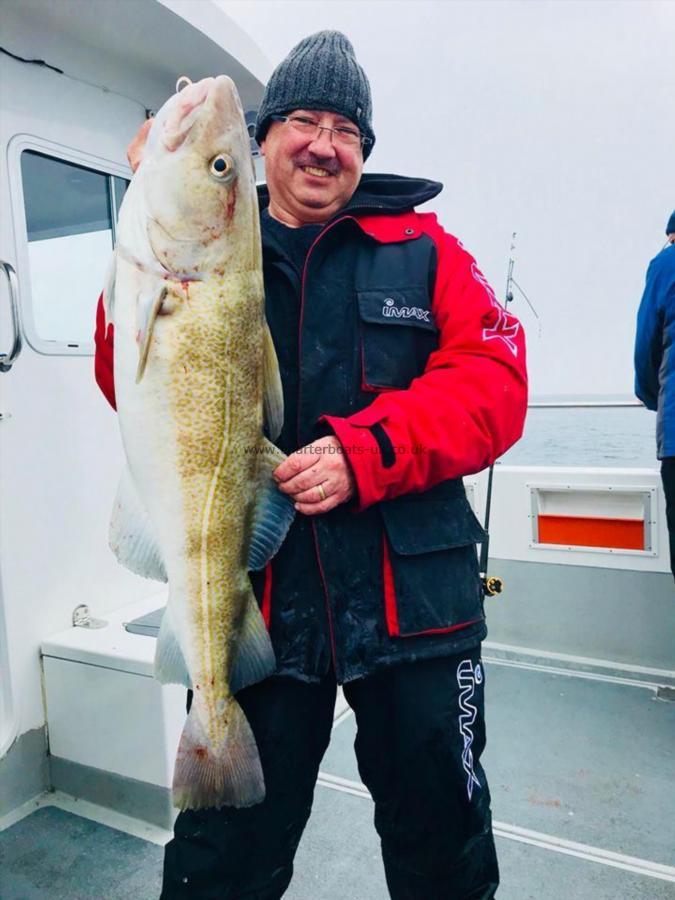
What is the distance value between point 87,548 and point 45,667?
53cm

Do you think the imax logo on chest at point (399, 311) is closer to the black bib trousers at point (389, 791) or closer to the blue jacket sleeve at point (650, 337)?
the black bib trousers at point (389, 791)

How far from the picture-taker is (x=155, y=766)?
2.66 m

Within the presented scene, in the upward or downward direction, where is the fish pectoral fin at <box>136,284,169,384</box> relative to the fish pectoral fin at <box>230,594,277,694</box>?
upward

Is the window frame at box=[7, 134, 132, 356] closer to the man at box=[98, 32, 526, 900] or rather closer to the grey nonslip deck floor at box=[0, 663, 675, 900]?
the man at box=[98, 32, 526, 900]

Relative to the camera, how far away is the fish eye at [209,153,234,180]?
4.71 ft

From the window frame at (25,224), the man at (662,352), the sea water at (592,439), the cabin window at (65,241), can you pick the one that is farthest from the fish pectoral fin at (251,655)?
the sea water at (592,439)

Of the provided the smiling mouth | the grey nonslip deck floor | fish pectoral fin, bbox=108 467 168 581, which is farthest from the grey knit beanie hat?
the grey nonslip deck floor

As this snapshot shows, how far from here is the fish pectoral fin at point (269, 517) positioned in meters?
1.57

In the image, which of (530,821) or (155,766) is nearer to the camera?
(155,766)

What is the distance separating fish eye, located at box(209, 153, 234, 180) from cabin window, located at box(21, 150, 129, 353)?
1.88 metres

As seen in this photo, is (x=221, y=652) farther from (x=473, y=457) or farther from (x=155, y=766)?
(x=155, y=766)

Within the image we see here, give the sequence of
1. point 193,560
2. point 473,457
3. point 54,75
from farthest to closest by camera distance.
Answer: point 54,75 < point 473,457 < point 193,560

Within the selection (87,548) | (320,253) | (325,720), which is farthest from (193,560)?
(87,548)

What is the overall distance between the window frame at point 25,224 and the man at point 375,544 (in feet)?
4.81
